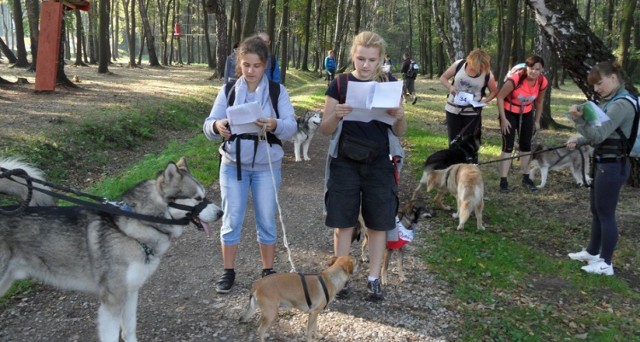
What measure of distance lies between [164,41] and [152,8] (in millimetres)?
12730

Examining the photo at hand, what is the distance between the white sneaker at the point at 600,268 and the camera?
532cm

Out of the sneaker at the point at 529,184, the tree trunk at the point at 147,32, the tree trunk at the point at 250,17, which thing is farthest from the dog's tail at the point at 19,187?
the tree trunk at the point at 147,32

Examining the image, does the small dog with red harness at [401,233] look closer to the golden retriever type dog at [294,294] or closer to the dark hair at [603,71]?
the golden retriever type dog at [294,294]

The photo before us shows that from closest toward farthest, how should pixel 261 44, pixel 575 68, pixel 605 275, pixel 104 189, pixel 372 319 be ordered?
pixel 261 44
pixel 372 319
pixel 605 275
pixel 104 189
pixel 575 68

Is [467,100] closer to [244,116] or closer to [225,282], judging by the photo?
[244,116]

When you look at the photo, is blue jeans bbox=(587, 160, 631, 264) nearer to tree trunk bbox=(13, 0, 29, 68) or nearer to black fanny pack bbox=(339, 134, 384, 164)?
black fanny pack bbox=(339, 134, 384, 164)

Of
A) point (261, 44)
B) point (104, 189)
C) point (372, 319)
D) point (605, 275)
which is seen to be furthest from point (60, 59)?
point (605, 275)

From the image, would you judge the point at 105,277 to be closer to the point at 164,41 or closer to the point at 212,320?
the point at 212,320

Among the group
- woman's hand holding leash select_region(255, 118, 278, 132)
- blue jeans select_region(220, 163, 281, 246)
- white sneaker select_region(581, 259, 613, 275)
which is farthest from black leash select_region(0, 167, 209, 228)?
white sneaker select_region(581, 259, 613, 275)

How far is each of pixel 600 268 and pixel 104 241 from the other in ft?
17.1

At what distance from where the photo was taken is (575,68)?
8.02 meters

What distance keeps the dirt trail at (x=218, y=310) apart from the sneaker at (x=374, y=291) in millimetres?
60

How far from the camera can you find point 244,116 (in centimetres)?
387

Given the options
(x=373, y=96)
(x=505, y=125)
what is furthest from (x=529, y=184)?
(x=373, y=96)
